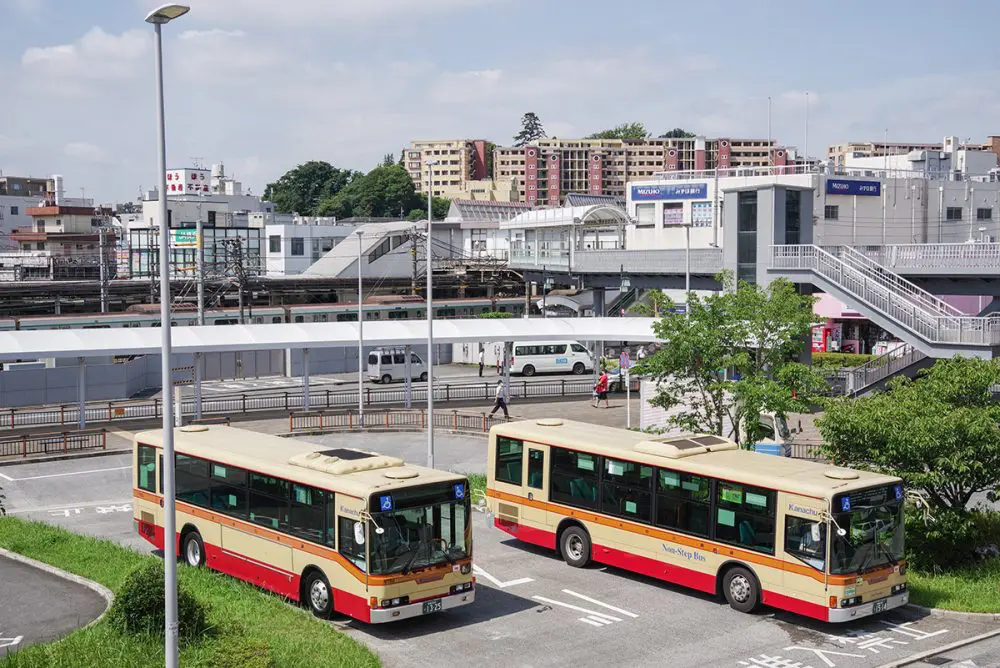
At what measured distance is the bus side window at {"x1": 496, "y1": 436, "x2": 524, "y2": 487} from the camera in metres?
20.3

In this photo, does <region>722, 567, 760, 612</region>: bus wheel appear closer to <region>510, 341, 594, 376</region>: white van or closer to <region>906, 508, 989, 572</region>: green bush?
<region>906, 508, 989, 572</region>: green bush

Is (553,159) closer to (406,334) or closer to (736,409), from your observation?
(406,334)

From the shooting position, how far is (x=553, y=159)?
173 metres

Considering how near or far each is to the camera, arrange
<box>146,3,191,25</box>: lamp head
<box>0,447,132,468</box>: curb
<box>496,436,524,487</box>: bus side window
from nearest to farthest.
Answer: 1. <box>146,3,191,25</box>: lamp head
2. <box>496,436,524,487</box>: bus side window
3. <box>0,447,132,468</box>: curb

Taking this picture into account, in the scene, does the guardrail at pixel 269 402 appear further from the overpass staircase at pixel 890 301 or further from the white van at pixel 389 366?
the overpass staircase at pixel 890 301

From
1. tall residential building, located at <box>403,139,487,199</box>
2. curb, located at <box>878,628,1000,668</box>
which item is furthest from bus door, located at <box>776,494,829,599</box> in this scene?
tall residential building, located at <box>403,139,487,199</box>

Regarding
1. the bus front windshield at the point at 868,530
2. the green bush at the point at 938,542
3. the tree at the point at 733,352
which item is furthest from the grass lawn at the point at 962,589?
the tree at the point at 733,352

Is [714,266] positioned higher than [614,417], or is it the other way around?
[714,266]

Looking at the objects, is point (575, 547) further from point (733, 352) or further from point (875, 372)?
point (875, 372)

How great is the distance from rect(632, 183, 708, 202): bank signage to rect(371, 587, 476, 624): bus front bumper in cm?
4954

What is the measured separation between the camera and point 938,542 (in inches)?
723

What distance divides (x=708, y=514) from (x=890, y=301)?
1976cm

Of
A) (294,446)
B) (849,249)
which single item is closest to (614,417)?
(849,249)

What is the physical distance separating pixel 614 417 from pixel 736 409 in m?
13.7
